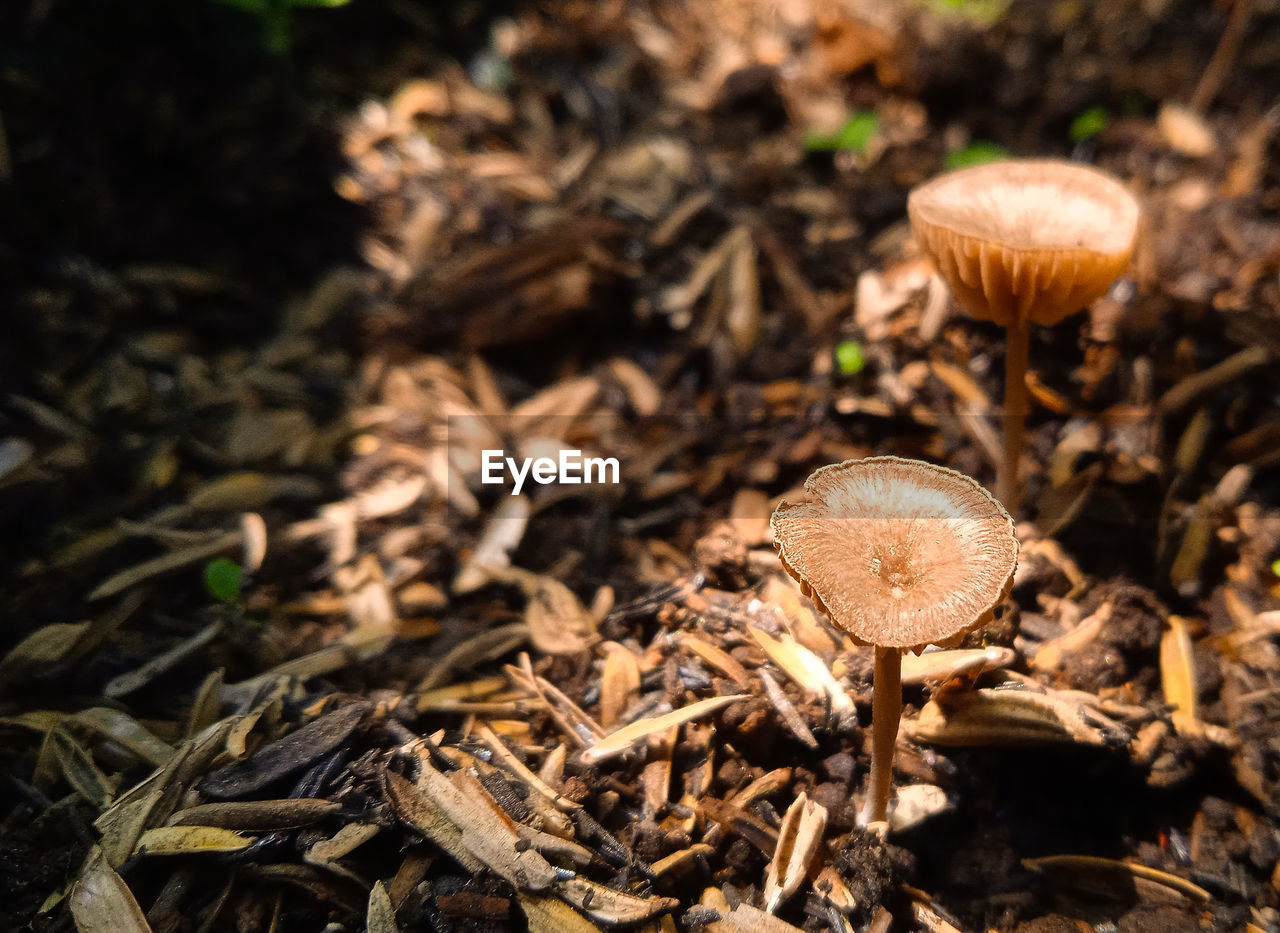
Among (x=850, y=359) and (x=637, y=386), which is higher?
(x=850, y=359)

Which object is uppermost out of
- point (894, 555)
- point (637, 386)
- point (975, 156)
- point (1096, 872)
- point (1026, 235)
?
point (1026, 235)

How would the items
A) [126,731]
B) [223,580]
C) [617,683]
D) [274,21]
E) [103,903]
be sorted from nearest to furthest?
[103,903], [126,731], [617,683], [223,580], [274,21]

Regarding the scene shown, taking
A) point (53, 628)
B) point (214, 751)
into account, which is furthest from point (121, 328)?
point (214, 751)

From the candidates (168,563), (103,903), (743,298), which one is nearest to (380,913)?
(103,903)

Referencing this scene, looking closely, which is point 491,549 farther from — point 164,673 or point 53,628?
point 53,628

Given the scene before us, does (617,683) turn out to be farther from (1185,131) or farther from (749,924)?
(1185,131)

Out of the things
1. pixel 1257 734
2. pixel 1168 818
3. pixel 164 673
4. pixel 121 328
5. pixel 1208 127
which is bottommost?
pixel 1168 818

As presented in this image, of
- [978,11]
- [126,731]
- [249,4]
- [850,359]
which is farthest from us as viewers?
[978,11]
